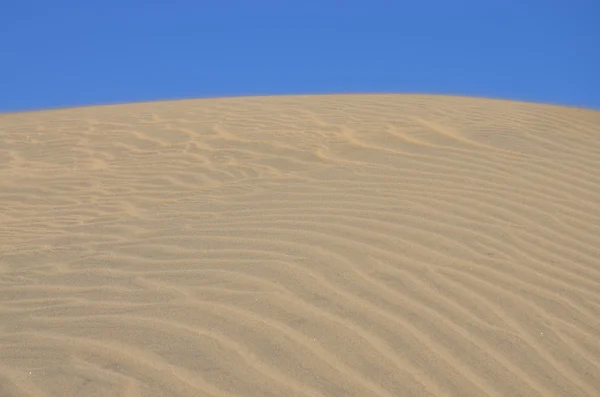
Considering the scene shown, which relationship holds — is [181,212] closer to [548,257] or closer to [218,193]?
[218,193]

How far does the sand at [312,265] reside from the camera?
3.70 metres

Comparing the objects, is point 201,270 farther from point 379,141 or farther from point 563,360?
point 379,141

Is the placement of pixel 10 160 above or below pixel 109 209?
above

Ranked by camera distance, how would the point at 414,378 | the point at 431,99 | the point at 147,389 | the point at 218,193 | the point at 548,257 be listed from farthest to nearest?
the point at 431,99
the point at 218,193
the point at 548,257
the point at 414,378
the point at 147,389

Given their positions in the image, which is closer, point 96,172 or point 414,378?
point 414,378

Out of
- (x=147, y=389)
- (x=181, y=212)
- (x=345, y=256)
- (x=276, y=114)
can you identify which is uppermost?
(x=276, y=114)

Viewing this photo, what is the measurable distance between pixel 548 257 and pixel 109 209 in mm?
3594

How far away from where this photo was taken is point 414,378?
3.67m

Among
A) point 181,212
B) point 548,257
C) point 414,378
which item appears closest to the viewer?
point 414,378

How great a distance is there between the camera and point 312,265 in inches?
184

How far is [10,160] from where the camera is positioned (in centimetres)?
852

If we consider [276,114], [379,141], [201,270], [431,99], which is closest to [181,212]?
[201,270]

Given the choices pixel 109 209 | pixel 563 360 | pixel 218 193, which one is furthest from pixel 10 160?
pixel 563 360

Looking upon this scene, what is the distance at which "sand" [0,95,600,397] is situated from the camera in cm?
370
